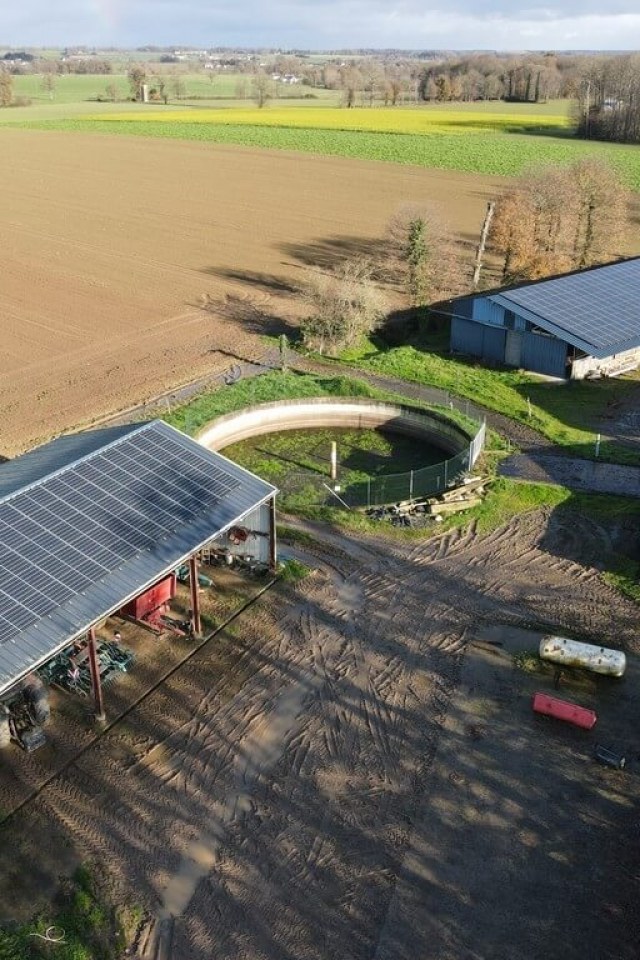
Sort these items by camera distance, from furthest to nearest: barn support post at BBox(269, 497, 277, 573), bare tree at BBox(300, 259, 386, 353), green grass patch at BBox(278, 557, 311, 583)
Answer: bare tree at BBox(300, 259, 386, 353) < green grass patch at BBox(278, 557, 311, 583) < barn support post at BBox(269, 497, 277, 573)

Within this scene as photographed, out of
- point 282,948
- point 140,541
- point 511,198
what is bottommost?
point 282,948

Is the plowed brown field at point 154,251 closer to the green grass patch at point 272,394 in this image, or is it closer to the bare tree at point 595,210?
the green grass patch at point 272,394

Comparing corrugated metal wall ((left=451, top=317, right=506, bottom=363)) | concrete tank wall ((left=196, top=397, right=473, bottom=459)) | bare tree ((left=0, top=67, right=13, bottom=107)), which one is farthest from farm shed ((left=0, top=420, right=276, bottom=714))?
bare tree ((left=0, top=67, right=13, bottom=107))

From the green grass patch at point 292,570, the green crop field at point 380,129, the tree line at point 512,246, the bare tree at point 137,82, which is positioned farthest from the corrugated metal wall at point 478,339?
the bare tree at point 137,82

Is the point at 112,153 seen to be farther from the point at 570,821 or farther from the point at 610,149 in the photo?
the point at 570,821

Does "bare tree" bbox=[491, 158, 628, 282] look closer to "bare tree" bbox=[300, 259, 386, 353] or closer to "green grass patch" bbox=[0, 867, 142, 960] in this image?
"bare tree" bbox=[300, 259, 386, 353]

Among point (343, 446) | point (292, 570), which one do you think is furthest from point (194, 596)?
point (343, 446)

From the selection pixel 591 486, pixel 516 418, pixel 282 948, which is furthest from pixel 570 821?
pixel 516 418
